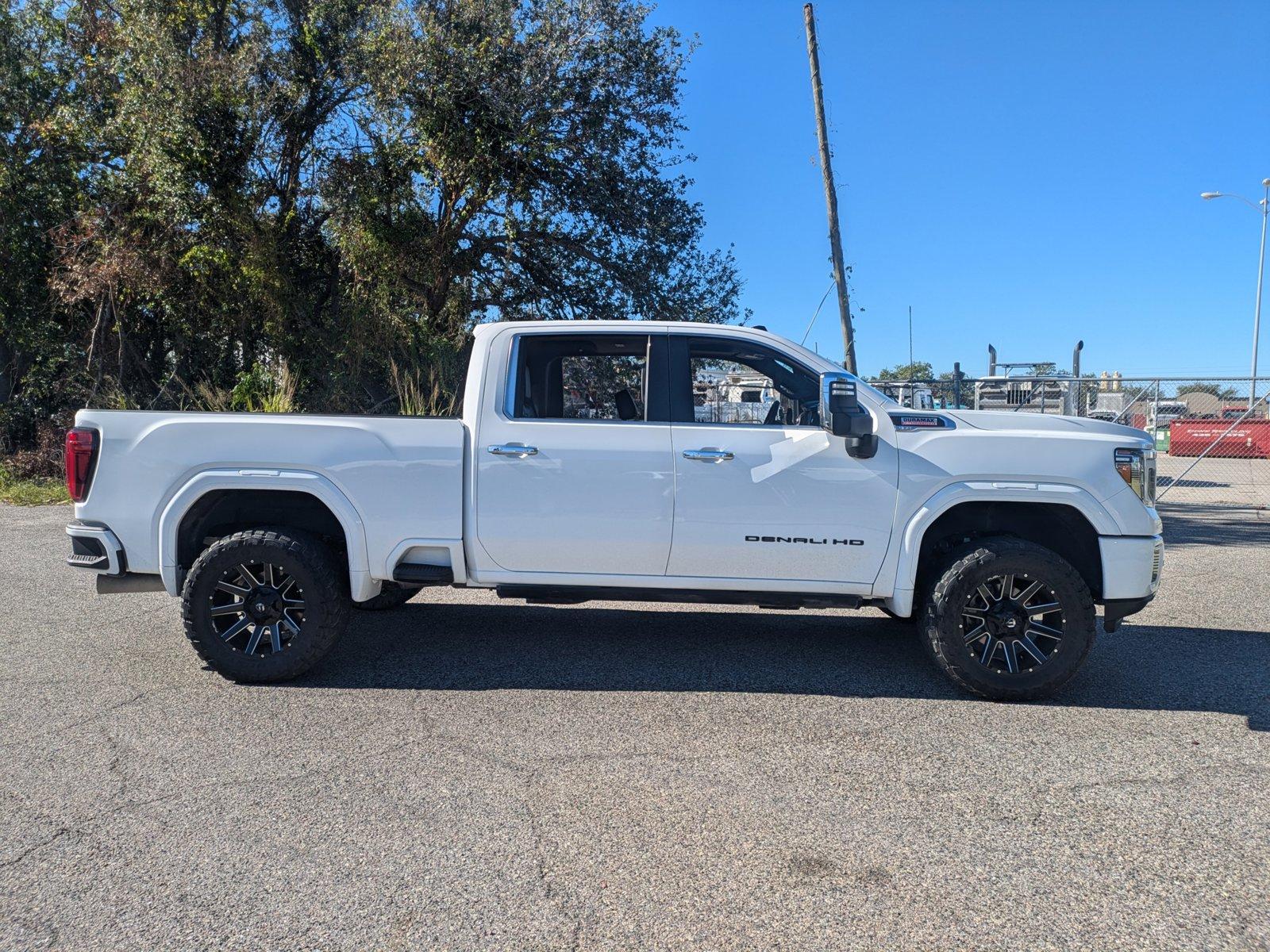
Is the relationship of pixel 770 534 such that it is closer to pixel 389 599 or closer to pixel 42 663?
pixel 389 599

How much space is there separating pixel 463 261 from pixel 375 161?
191 centimetres

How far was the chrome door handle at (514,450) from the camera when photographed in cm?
518

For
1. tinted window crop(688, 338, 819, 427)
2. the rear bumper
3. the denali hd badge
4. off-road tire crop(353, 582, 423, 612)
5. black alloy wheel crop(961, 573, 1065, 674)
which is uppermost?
tinted window crop(688, 338, 819, 427)

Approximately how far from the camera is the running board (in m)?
5.18

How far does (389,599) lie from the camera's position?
267 inches

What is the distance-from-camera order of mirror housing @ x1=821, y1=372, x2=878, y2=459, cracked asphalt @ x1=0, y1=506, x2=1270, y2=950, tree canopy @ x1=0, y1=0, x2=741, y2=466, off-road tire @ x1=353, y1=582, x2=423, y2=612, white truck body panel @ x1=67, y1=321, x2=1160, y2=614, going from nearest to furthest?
cracked asphalt @ x1=0, y1=506, x2=1270, y2=950 → mirror housing @ x1=821, y1=372, x2=878, y2=459 → white truck body panel @ x1=67, y1=321, x2=1160, y2=614 → off-road tire @ x1=353, y1=582, x2=423, y2=612 → tree canopy @ x1=0, y1=0, x2=741, y2=466

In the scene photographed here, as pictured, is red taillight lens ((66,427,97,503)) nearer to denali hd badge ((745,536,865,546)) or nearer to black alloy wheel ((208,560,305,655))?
black alloy wheel ((208,560,305,655))

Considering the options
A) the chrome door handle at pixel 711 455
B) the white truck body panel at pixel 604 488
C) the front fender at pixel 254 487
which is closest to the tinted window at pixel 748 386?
the white truck body panel at pixel 604 488

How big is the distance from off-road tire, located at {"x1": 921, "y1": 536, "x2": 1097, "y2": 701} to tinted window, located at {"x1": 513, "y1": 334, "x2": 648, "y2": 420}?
6.39ft

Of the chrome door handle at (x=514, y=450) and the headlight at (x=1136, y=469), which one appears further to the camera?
the chrome door handle at (x=514, y=450)

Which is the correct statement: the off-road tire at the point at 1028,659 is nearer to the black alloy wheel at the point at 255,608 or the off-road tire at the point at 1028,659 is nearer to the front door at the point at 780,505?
the front door at the point at 780,505

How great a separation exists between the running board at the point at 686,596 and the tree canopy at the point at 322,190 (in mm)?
6860

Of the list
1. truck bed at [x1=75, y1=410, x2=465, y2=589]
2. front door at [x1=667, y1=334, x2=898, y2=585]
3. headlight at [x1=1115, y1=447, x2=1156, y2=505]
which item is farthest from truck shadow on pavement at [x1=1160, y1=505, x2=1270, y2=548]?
truck bed at [x1=75, y1=410, x2=465, y2=589]

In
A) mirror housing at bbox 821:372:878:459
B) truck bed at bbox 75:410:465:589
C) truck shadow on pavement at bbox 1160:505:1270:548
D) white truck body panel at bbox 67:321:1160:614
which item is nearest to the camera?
mirror housing at bbox 821:372:878:459
